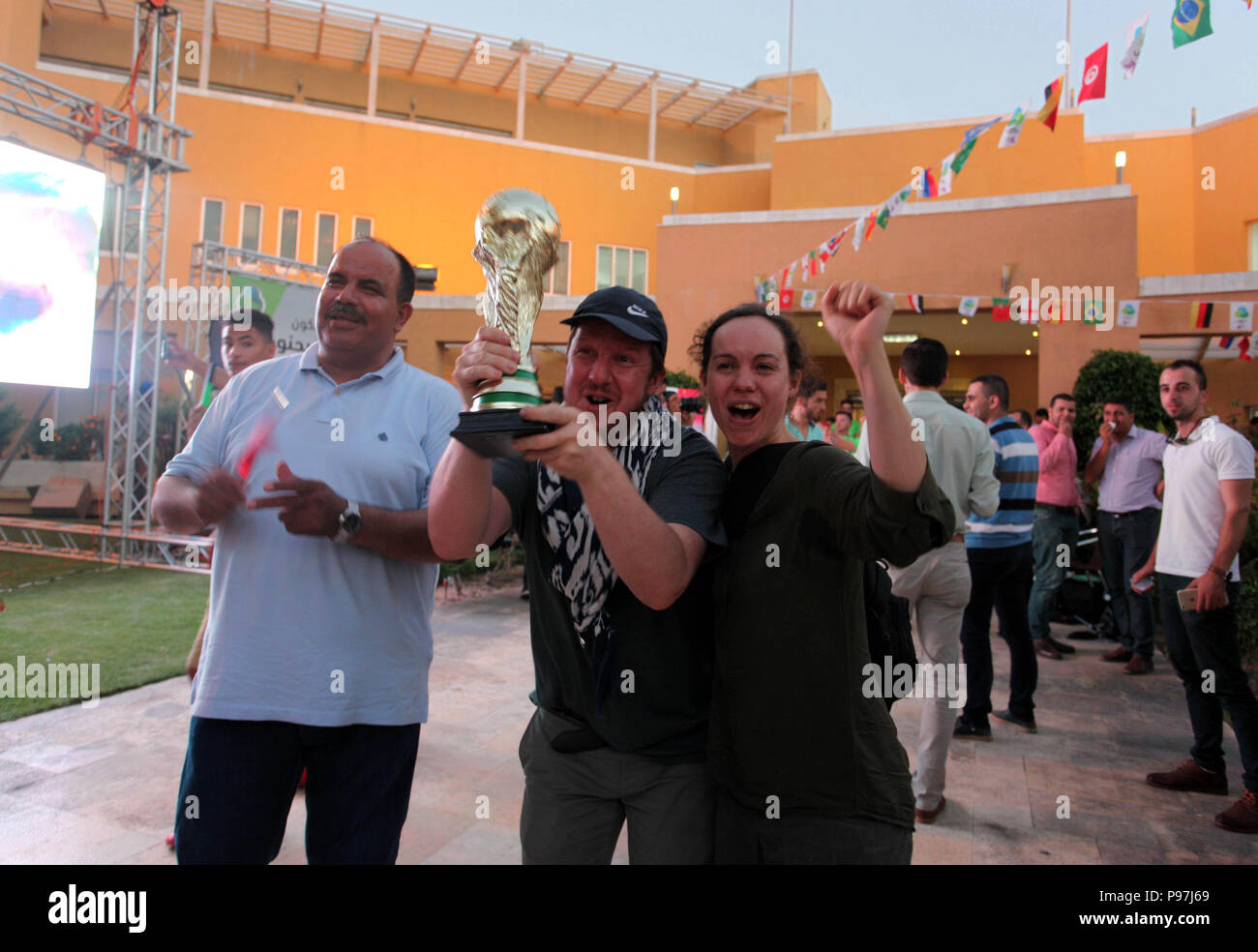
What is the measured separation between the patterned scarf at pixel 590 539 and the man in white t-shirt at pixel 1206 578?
332 centimetres

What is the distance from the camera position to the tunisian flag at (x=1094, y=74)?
5.72 m

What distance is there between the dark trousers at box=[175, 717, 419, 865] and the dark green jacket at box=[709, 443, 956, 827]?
2.59 ft

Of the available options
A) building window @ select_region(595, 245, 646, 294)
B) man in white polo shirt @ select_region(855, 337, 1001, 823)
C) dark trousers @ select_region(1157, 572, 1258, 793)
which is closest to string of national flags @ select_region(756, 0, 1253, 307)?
man in white polo shirt @ select_region(855, 337, 1001, 823)

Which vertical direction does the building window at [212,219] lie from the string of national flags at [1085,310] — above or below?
above

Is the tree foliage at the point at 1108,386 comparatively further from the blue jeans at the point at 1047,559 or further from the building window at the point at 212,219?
the building window at the point at 212,219

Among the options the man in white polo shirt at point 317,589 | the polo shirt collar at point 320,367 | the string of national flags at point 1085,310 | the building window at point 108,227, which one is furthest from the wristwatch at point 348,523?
the building window at point 108,227

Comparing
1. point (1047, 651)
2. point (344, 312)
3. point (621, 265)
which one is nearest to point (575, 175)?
point (621, 265)

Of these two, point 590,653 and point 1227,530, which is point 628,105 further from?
point 590,653

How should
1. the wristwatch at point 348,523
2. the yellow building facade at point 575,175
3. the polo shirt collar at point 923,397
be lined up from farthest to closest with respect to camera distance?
the yellow building facade at point 575,175 < the polo shirt collar at point 923,397 < the wristwatch at point 348,523

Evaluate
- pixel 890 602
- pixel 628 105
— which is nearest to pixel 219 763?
pixel 890 602

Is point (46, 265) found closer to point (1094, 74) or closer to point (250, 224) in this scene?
point (1094, 74)

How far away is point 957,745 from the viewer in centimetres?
459

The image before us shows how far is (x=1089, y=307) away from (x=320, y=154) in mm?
17601

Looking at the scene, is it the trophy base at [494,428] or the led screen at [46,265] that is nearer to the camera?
the trophy base at [494,428]
